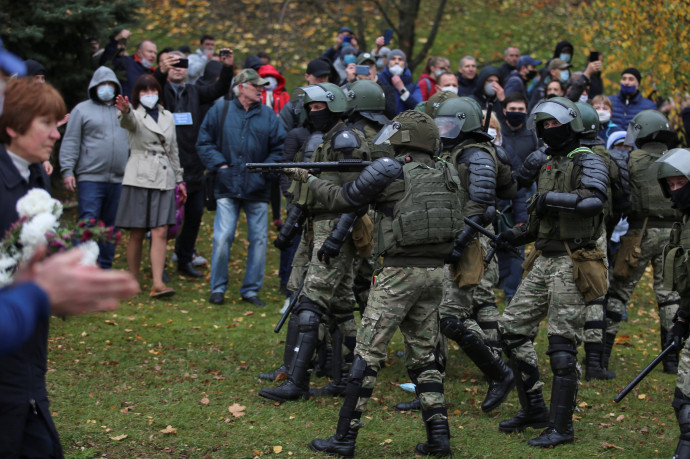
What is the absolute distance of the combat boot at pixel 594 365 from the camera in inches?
321

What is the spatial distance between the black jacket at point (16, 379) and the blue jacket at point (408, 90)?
8.75 m

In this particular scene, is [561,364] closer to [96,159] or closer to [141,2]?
[96,159]

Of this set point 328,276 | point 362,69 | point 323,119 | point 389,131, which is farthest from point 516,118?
point 389,131

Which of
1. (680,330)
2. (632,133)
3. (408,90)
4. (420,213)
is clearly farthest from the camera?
(408,90)

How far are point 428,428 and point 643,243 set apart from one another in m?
3.88

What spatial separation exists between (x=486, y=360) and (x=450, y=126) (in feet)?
6.61

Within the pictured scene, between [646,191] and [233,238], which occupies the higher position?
[646,191]

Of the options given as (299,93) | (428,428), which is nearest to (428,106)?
(299,93)

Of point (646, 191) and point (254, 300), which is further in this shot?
point (254, 300)

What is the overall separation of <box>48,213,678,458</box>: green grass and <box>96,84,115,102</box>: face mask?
7.95ft

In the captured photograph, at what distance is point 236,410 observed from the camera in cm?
668

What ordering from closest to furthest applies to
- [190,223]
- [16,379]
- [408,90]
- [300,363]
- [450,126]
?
[16,379]
[300,363]
[450,126]
[190,223]
[408,90]

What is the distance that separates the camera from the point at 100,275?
246cm

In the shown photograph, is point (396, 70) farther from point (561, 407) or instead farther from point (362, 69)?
point (561, 407)
